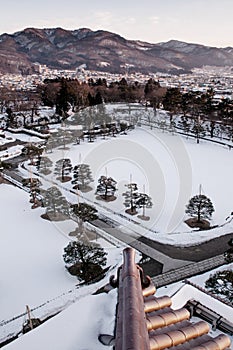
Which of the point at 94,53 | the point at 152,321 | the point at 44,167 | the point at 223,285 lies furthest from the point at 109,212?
the point at 94,53

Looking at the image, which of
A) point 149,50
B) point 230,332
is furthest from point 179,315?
point 149,50

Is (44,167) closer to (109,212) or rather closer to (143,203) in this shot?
(109,212)

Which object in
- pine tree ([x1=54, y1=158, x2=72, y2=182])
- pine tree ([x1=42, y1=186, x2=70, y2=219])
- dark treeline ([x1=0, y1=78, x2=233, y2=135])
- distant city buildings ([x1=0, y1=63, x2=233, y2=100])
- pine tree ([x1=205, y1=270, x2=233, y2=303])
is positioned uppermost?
distant city buildings ([x1=0, y1=63, x2=233, y2=100])

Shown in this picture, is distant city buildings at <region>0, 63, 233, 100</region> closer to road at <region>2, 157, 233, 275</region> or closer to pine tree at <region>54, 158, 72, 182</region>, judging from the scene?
pine tree at <region>54, 158, 72, 182</region>

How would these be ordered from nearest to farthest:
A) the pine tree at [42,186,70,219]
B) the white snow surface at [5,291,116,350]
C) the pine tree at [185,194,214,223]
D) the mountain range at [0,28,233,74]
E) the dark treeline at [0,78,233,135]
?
the white snow surface at [5,291,116,350] → the pine tree at [185,194,214,223] → the pine tree at [42,186,70,219] → the dark treeline at [0,78,233,135] → the mountain range at [0,28,233,74]

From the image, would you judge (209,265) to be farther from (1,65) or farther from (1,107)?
(1,65)

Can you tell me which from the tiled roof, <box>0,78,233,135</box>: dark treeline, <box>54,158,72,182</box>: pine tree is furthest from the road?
<box>0,78,233,135</box>: dark treeline

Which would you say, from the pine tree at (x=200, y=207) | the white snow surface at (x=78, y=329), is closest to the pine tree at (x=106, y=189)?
the pine tree at (x=200, y=207)
